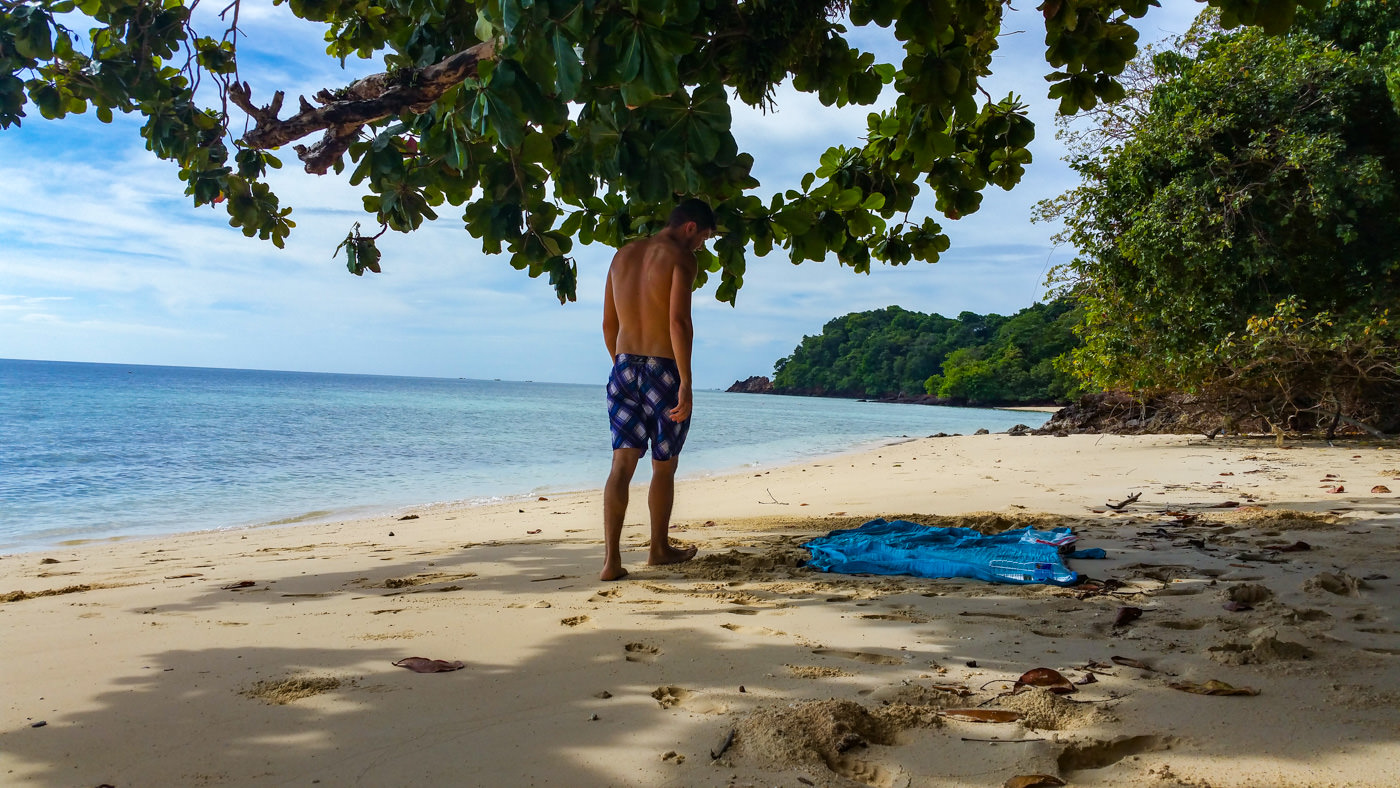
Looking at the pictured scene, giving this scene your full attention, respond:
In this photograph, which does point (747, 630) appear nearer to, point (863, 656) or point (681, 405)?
point (863, 656)

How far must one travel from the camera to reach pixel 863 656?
89.1 inches

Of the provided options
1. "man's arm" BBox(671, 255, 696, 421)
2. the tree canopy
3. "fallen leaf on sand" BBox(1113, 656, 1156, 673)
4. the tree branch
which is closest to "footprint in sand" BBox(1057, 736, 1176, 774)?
"fallen leaf on sand" BBox(1113, 656, 1156, 673)

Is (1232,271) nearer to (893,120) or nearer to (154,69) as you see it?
(893,120)

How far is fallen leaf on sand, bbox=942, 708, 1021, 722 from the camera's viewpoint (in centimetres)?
175

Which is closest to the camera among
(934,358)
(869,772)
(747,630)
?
(869,772)

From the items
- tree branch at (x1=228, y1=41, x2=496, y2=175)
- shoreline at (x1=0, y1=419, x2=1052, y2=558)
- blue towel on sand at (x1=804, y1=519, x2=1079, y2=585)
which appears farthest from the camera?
shoreline at (x1=0, y1=419, x2=1052, y2=558)

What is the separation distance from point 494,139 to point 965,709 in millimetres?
2605

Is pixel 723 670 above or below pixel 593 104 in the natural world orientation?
below

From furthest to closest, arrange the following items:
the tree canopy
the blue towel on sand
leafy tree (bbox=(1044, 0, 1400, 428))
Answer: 1. the tree canopy
2. leafy tree (bbox=(1044, 0, 1400, 428))
3. the blue towel on sand

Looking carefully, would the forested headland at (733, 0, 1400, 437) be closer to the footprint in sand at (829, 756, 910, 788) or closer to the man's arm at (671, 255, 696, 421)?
the man's arm at (671, 255, 696, 421)

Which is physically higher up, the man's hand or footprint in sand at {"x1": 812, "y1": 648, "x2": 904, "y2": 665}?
the man's hand

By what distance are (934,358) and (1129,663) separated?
69375 millimetres

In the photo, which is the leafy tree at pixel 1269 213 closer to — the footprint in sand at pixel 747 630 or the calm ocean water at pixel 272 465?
the calm ocean water at pixel 272 465

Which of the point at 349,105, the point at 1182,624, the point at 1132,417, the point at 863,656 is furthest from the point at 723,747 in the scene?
the point at 1132,417
